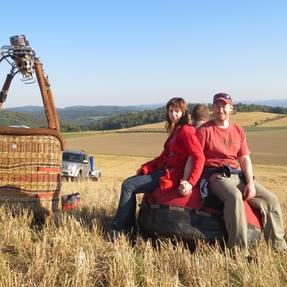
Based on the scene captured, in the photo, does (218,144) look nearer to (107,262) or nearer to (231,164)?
(231,164)

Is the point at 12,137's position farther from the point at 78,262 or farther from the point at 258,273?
the point at 258,273

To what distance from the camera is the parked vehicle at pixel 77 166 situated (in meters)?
22.2

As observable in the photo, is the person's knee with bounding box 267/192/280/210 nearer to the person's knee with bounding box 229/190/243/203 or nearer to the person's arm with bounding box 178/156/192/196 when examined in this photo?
the person's knee with bounding box 229/190/243/203

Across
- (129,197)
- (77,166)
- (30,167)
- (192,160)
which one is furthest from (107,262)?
(77,166)

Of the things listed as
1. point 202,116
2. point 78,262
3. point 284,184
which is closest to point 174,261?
point 78,262

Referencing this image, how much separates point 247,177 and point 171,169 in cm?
76

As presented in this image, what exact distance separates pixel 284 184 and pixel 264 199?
1797 cm

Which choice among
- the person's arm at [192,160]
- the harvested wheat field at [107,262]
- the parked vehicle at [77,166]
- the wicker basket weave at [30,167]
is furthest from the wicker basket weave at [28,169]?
the parked vehicle at [77,166]

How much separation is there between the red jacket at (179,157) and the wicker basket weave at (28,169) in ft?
3.98

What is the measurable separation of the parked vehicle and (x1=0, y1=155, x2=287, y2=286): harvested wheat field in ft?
55.0

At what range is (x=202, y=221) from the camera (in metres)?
5.02

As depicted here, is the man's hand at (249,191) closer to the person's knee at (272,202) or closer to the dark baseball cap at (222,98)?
the person's knee at (272,202)

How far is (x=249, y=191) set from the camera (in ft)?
16.8

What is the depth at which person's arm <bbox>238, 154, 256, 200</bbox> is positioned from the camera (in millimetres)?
5117
